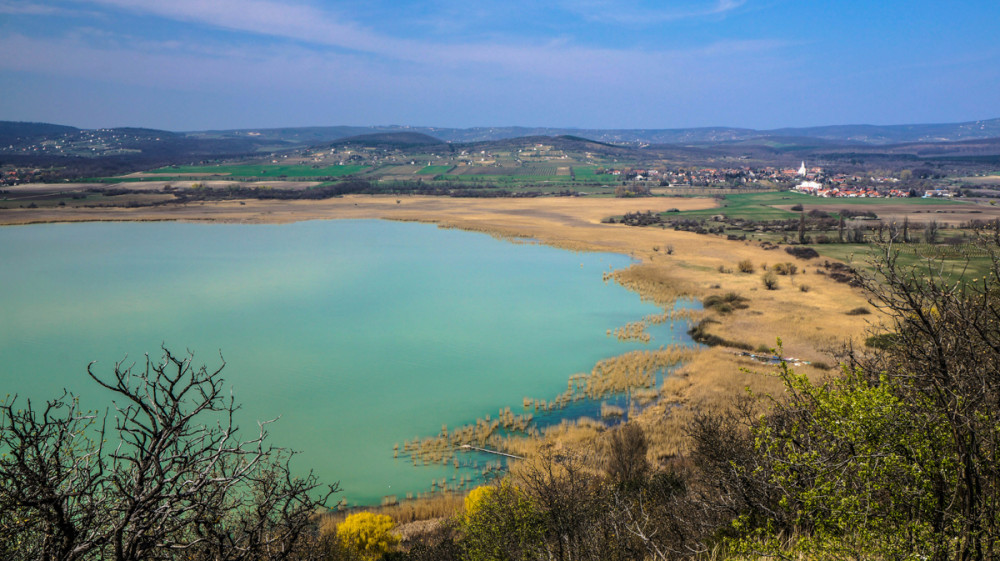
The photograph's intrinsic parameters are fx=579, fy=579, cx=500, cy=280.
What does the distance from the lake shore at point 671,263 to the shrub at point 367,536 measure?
6.75m

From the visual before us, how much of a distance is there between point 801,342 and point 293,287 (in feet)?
83.2

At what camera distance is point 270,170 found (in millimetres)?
131375

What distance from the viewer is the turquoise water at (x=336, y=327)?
1722 cm

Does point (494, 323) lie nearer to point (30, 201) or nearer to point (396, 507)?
point (396, 507)

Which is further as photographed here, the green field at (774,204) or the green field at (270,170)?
the green field at (270,170)

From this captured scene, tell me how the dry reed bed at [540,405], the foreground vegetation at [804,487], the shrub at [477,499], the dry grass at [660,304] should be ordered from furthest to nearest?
the dry grass at [660,304]
the dry reed bed at [540,405]
the shrub at [477,499]
the foreground vegetation at [804,487]

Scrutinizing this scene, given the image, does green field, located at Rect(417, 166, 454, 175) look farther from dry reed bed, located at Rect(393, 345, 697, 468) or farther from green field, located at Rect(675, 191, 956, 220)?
dry reed bed, located at Rect(393, 345, 697, 468)

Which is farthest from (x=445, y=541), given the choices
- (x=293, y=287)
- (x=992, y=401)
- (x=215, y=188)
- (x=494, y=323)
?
(x=215, y=188)

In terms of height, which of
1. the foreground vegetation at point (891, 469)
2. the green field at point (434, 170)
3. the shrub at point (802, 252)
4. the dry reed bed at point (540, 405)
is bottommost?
the dry reed bed at point (540, 405)

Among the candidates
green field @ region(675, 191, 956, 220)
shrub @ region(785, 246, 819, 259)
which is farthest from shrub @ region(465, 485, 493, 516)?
green field @ region(675, 191, 956, 220)

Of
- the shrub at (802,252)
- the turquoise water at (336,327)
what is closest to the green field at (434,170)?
the turquoise water at (336,327)

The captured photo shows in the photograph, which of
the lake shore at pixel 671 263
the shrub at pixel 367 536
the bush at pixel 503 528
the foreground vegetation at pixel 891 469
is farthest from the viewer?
the lake shore at pixel 671 263

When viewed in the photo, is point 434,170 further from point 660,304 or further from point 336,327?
point 336,327

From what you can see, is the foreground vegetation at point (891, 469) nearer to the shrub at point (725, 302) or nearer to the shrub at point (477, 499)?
the shrub at point (477, 499)
